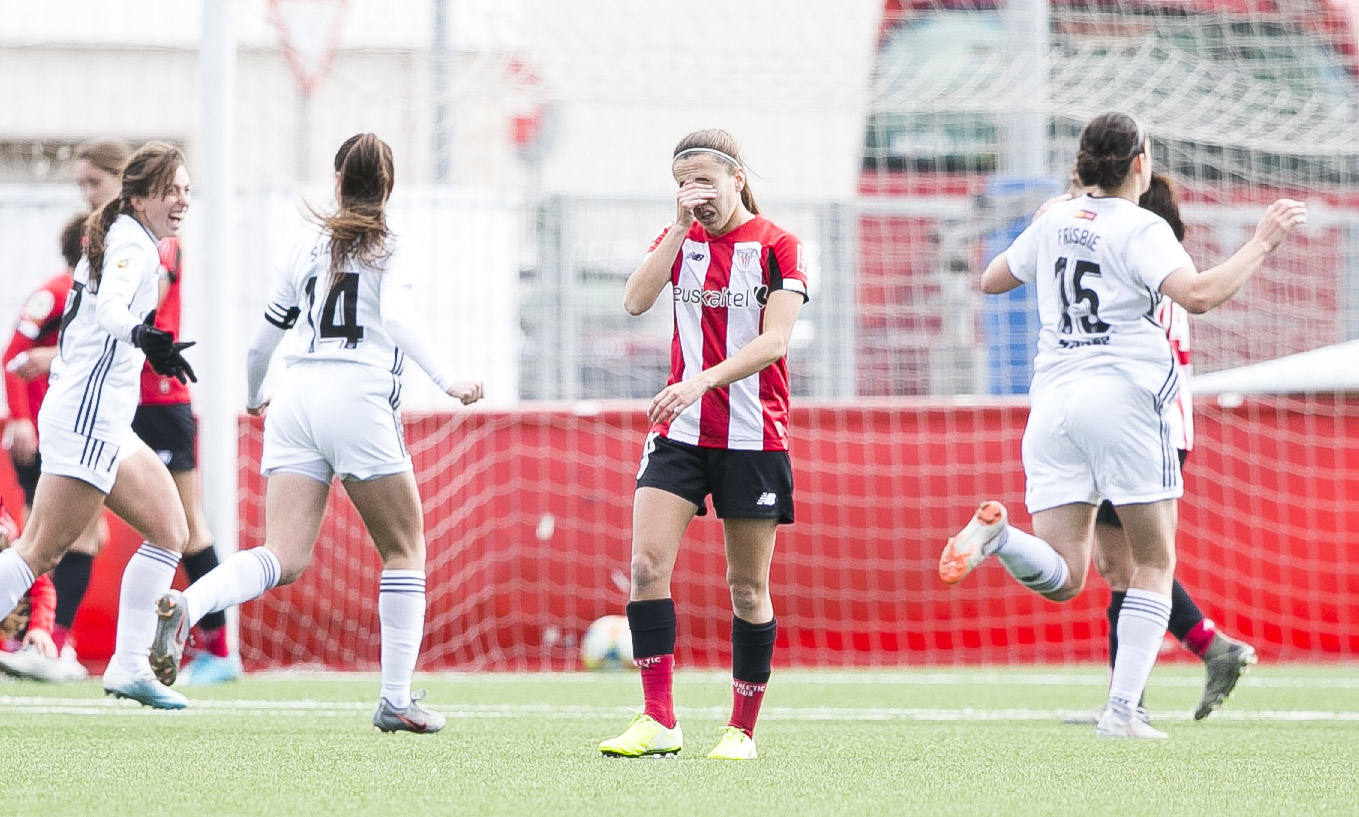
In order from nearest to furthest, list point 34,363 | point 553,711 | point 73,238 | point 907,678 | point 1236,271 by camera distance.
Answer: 1. point 1236,271
2. point 553,711
3. point 73,238
4. point 34,363
5. point 907,678

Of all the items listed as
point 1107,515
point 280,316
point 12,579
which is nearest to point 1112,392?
point 1107,515

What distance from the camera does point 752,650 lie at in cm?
455

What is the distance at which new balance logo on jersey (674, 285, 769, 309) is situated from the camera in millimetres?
4477

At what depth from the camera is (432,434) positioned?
28.7 feet

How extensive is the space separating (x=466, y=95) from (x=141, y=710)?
183 inches

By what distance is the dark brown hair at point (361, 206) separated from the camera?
4.92 metres

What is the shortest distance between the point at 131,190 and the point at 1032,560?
115 inches

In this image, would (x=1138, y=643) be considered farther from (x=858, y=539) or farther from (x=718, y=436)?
(x=858, y=539)

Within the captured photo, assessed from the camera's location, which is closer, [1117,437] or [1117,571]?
[1117,437]

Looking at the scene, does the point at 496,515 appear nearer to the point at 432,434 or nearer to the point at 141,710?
the point at 432,434

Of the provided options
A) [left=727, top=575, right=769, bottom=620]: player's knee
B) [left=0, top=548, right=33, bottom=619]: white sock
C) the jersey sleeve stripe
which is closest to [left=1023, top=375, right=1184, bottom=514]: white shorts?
[left=727, top=575, right=769, bottom=620]: player's knee

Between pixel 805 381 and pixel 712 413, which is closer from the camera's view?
pixel 712 413

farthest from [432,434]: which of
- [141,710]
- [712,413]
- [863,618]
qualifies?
[712,413]

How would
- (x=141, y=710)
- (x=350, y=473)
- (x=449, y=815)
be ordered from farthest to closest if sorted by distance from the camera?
(x=141, y=710), (x=350, y=473), (x=449, y=815)
